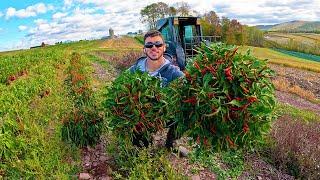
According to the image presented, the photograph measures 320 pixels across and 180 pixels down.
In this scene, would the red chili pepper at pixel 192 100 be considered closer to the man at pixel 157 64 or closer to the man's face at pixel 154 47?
the man at pixel 157 64

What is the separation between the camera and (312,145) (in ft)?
20.2

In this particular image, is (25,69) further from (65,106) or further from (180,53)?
(65,106)

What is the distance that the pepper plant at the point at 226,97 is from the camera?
3.76m

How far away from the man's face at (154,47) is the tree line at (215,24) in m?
39.7

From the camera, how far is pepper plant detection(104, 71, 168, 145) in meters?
4.57

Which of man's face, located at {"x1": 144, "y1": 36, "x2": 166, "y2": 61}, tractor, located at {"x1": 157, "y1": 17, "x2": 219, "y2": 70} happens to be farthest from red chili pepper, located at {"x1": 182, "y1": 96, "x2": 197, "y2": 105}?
tractor, located at {"x1": 157, "y1": 17, "x2": 219, "y2": 70}

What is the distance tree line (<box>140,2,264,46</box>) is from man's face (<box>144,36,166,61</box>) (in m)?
39.7

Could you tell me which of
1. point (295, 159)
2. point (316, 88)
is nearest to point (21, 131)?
point (295, 159)

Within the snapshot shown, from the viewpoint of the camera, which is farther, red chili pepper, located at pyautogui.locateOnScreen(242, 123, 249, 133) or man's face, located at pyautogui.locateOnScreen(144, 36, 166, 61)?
man's face, located at pyautogui.locateOnScreen(144, 36, 166, 61)

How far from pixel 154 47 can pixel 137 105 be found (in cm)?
93

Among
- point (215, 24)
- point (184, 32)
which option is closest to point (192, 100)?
point (184, 32)

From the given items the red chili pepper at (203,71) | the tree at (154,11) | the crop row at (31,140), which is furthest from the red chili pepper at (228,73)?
the tree at (154,11)

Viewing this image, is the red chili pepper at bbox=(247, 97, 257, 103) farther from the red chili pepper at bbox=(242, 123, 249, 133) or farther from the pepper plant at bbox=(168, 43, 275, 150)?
the red chili pepper at bbox=(242, 123, 249, 133)

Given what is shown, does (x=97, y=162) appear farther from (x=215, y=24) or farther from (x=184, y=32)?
(x=215, y=24)
